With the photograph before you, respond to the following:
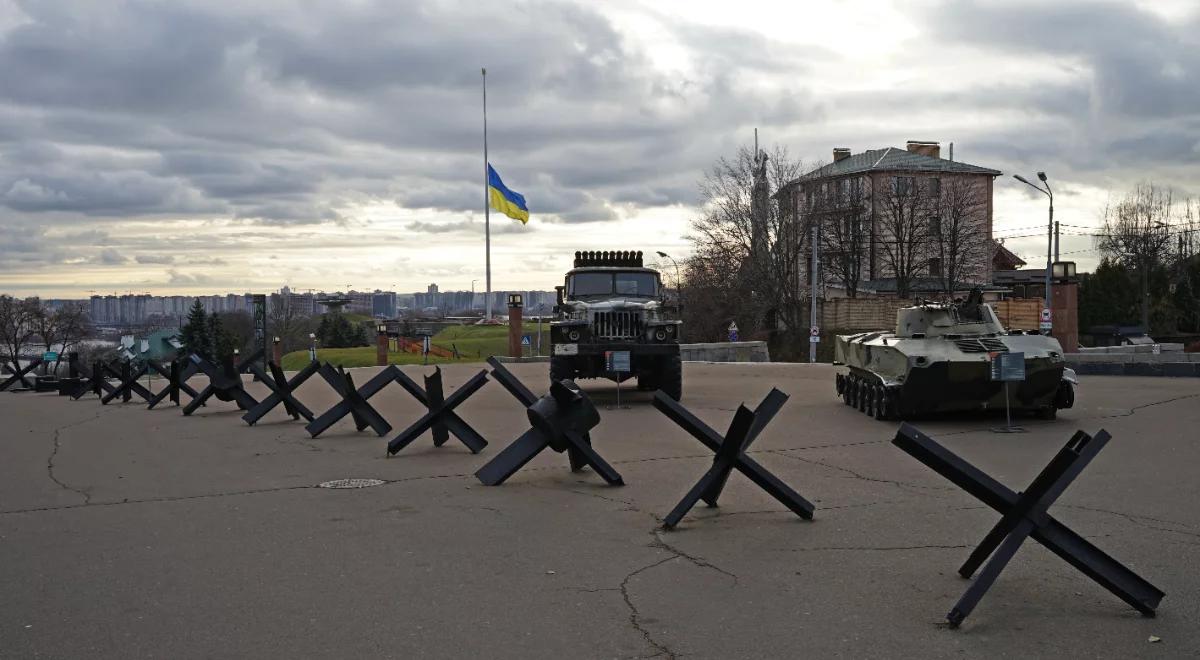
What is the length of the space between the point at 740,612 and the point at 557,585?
122 centimetres

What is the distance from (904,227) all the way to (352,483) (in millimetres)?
60355

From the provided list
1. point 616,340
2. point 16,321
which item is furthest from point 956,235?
point 16,321

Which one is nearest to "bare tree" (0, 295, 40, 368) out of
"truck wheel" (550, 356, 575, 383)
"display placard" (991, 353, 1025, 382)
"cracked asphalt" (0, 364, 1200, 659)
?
"truck wheel" (550, 356, 575, 383)

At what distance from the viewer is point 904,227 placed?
67.5 m

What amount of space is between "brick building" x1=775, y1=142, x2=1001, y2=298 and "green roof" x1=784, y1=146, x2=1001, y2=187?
173 centimetres

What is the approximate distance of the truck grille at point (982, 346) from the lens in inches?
637

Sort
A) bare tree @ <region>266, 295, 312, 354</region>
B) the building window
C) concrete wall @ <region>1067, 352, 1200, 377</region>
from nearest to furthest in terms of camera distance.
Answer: concrete wall @ <region>1067, 352, 1200, 377</region>
the building window
bare tree @ <region>266, 295, 312, 354</region>

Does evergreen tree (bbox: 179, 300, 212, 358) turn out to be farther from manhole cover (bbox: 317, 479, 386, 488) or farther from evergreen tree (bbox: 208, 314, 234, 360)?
manhole cover (bbox: 317, 479, 386, 488)

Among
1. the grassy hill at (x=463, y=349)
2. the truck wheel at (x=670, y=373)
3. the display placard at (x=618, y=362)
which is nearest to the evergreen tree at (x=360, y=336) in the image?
the grassy hill at (x=463, y=349)

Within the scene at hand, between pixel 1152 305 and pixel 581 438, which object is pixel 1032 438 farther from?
pixel 1152 305

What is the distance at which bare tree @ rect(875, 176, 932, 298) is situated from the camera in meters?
66.0

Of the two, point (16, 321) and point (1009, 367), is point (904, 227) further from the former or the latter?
point (1009, 367)

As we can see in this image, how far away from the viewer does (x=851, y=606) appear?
6.29m

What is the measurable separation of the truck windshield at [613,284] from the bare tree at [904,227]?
45.5 meters
